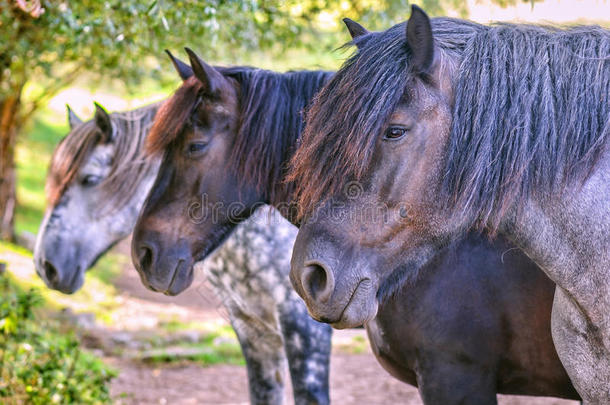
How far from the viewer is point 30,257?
1035 cm

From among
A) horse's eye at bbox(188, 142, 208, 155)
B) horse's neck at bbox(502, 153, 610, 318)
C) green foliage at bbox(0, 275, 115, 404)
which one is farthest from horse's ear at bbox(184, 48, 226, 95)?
green foliage at bbox(0, 275, 115, 404)

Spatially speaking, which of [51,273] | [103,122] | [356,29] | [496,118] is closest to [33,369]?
[51,273]

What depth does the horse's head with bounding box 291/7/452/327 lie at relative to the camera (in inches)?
84.2

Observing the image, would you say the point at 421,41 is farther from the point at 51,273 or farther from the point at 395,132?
the point at 51,273

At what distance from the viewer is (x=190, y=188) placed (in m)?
3.31

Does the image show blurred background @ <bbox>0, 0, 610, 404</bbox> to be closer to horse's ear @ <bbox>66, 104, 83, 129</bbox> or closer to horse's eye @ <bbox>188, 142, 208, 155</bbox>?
horse's ear @ <bbox>66, 104, 83, 129</bbox>

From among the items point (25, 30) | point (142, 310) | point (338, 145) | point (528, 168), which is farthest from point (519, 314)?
point (142, 310)

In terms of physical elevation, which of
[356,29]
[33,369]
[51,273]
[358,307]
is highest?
[356,29]

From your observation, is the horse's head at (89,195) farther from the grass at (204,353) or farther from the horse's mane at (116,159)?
the grass at (204,353)

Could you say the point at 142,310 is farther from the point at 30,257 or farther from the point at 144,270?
the point at 144,270

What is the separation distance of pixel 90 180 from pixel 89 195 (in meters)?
0.11

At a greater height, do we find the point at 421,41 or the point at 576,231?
the point at 421,41

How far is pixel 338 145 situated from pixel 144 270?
1630 mm

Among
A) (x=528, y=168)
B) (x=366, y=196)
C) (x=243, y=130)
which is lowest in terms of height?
(x=243, y=130)
